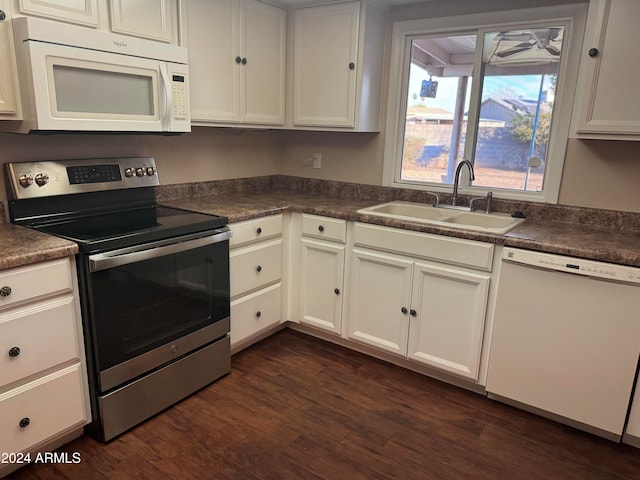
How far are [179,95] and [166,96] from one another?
0.32ft

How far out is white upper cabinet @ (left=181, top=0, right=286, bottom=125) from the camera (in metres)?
2.42

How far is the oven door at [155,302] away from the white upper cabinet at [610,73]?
1.83 m

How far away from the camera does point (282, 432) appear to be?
6.70 feet

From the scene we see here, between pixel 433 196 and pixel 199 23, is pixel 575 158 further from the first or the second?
pixel 199 23

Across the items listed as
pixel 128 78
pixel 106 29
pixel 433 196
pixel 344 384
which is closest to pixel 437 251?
pixel 433 196

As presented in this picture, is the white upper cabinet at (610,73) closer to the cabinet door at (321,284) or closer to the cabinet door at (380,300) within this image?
the cabinet door at (380,300)

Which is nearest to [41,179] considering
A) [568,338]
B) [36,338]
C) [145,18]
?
[36,338]

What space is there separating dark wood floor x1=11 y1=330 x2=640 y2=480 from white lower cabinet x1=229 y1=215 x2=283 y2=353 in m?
0.29

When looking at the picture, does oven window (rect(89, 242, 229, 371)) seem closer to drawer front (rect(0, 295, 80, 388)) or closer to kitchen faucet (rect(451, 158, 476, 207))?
drawer front (rect(0, 295, 80, 388))

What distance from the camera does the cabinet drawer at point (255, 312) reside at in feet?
8.39

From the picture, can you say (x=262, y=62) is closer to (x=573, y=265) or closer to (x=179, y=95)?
(x=179, y=95)

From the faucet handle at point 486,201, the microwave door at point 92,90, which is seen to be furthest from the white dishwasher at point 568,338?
the microwave door at point 92,90

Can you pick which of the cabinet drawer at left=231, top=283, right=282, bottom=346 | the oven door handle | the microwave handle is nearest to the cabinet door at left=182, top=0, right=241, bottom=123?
the microwave handle

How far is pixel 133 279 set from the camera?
1887 mm
